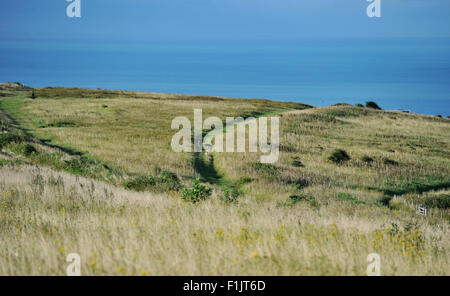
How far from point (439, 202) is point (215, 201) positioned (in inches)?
614

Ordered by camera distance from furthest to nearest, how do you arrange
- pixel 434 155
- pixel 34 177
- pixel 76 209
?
pixel 434 155 < pixel 34 177 < pixel 76 209

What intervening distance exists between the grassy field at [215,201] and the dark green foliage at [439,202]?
0.10m

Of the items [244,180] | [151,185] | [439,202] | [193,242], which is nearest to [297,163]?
[244,180]

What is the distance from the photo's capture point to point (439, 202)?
2389cm

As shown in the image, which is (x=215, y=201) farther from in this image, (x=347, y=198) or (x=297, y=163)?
(x=297, y=163)

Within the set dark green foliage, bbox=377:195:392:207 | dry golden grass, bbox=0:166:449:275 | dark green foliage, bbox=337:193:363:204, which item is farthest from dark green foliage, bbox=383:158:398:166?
dry golden grass, bbox=0:166:449:275

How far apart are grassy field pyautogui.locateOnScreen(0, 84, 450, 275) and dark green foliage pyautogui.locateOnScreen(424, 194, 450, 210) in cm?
10

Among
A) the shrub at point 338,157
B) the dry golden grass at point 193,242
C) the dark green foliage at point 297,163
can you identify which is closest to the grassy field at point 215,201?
the dry golden grass at point 193,242

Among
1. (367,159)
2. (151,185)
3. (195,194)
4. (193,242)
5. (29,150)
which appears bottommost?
(193,242)
